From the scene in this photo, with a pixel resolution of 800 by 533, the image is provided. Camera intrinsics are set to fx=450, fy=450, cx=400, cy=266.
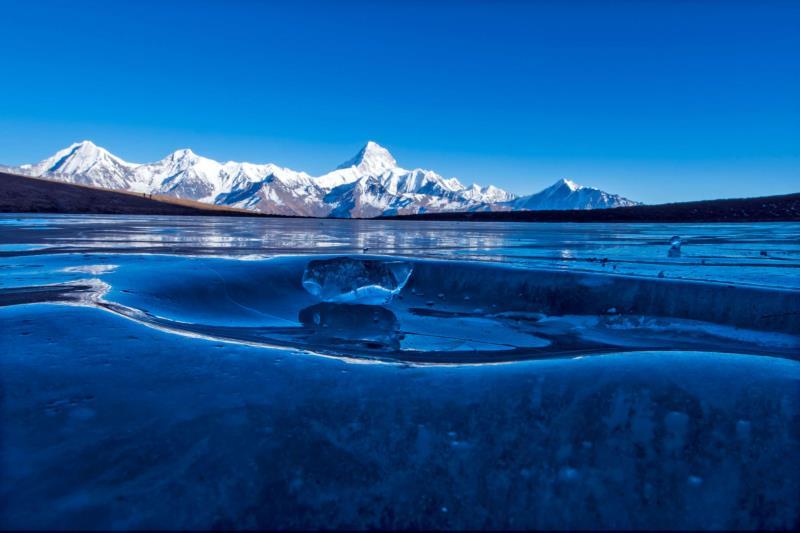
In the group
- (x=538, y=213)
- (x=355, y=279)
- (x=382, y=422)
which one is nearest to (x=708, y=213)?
(x=538, y=213)

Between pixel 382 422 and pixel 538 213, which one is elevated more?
pixel 538 213

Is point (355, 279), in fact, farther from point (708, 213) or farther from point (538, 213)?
point (538, 213)

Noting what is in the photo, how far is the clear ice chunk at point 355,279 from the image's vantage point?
10000mm

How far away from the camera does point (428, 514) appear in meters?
2.32

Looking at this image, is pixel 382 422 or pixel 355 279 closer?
pixel 382 422

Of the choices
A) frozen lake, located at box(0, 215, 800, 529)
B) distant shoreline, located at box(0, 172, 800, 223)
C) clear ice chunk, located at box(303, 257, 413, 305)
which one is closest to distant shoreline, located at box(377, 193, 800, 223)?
distant shoreline, located at box(0, 172, 800, 223)

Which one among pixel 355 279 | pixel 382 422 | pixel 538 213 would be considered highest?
pixel 538 213

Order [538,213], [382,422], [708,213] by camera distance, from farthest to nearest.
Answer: [538,213]
[708,213]
[382,422]

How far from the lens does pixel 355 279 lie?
10508mm

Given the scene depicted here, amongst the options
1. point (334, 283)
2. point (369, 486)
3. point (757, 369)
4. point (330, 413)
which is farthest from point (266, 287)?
point (757, 369)

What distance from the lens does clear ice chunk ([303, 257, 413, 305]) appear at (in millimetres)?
10000

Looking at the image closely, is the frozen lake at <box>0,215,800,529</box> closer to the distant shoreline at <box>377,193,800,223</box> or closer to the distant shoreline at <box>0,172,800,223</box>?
the distant shoreline at <box>377,193,800,223</box>

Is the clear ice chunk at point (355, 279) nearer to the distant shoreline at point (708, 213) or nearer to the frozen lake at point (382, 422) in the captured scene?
the frozen lake at point (382, 422)

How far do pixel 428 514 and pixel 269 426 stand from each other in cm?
126
